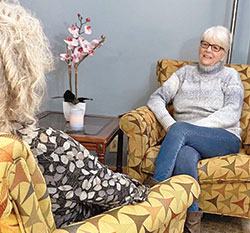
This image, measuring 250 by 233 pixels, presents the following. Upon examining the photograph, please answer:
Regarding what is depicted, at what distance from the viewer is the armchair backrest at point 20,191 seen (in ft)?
2.17

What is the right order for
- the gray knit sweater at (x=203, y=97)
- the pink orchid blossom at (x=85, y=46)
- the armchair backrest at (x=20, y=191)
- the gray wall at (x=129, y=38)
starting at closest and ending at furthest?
1. the armchair backrest at (x=20, y=191)
2. the gray knit sweater at (x=203, y=97)
3. the pink orchid blossom at (x=85, y=46)
4. the gray wall at (x=129, y=38)

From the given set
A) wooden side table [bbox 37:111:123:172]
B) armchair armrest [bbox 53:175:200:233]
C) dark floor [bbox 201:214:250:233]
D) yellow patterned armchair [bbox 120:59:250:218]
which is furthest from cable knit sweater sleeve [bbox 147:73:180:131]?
armchair armrest [bbox 53:175:200:233]

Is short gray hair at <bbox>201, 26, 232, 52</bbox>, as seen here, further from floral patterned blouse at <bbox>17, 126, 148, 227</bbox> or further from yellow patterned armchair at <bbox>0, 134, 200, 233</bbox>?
floral patterned blouse at <bbox>17, 126, 148, 227</bbox>

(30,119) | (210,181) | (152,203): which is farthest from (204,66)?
(30,119)

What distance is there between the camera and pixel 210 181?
197cm

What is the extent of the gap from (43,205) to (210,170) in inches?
51.9

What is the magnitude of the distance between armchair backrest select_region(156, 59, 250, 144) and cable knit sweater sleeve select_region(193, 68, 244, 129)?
12 cm

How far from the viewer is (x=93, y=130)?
7.33ft

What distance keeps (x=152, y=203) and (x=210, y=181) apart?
3.27ft

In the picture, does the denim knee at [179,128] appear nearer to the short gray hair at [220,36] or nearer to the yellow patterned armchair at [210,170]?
the yellow patterned armchair at [210,170]

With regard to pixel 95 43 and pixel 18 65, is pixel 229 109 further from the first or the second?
pixel 18 65

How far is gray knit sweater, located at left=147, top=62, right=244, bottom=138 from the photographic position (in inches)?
87.6

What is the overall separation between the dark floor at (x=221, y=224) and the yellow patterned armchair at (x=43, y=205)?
1.03 metres

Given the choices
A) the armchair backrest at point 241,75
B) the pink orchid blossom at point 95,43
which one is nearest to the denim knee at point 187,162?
the armchair backrest at point 241,75
